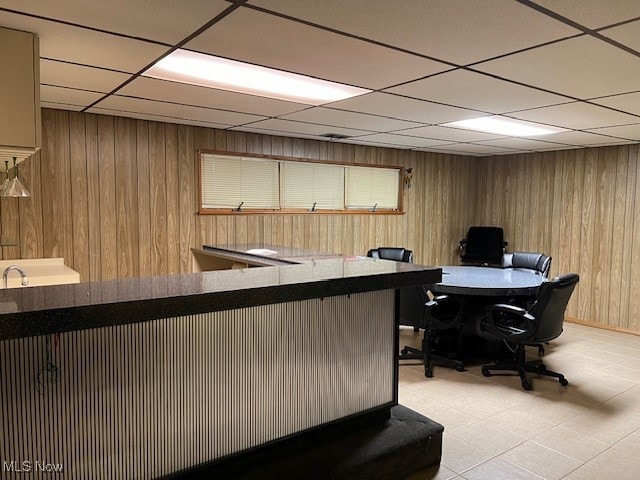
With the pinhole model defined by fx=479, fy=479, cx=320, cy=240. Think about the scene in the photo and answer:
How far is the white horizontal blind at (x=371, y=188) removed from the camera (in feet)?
19.8

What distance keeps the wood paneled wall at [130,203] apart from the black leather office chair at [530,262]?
2034 millimetres

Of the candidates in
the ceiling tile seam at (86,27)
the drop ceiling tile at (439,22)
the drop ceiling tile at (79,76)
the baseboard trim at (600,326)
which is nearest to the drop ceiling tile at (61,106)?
the drop ceiling tile at (79,76)

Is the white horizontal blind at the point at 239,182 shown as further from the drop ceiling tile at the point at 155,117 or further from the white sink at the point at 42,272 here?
the white sink at the point at 42,272

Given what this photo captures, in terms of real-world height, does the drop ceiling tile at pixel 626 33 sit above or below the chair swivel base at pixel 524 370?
above

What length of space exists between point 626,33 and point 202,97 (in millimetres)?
2550

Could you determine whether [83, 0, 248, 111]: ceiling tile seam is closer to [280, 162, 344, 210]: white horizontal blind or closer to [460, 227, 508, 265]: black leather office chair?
[280, 162, 344, 210]: white horizontal blind

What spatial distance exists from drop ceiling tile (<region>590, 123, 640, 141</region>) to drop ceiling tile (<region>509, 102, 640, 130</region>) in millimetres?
220

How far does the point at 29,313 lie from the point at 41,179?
315cm

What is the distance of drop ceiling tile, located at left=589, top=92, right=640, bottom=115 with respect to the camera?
3.21 m

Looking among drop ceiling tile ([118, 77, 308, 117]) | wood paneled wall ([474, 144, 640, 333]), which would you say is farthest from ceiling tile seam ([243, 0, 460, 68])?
wood paneled wall ([474, 144, 640, 333])

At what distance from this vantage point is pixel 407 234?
6.63m

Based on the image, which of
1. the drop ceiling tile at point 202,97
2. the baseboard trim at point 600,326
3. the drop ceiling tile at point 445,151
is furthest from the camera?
the drop ceiling tile at point 445,151

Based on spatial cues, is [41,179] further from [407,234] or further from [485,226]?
[485,226]

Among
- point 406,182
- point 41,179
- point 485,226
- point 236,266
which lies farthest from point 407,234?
point 41,179
